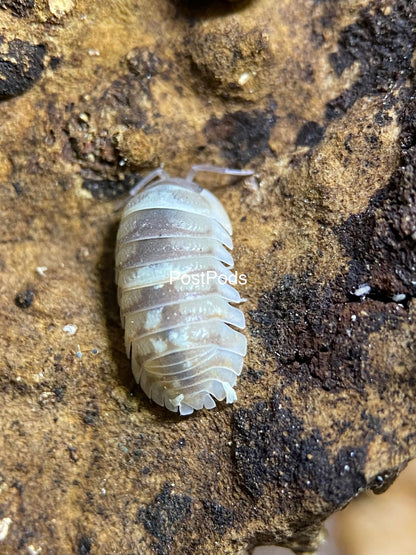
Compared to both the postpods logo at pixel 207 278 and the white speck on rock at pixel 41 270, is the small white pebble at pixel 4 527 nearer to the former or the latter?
the white speck on rock at pixel 41 270

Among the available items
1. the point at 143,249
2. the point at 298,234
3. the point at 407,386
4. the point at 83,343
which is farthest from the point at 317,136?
the point at 83,343

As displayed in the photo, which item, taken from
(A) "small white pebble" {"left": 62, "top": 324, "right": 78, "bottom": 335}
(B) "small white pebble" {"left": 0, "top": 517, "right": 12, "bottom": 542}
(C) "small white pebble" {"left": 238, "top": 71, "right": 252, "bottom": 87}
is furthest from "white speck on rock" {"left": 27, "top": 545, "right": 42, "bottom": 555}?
(C) "small white pebble" {"left": 238, "top": 71, "right": 252, "bottom": 87}

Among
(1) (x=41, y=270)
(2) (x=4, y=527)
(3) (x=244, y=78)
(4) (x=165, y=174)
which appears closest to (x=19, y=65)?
(4) (x=165, y=174)

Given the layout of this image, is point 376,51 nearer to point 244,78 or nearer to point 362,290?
point 244,78

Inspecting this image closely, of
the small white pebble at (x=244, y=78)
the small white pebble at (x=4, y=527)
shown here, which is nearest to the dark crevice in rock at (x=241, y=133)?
the small white pebble at (x=244, y=78)

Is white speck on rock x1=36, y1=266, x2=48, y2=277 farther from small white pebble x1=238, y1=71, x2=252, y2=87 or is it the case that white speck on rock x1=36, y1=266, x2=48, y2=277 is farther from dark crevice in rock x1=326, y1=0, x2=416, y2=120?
dark crevice in rock x1=326, y1=0, x2=416, y2=120

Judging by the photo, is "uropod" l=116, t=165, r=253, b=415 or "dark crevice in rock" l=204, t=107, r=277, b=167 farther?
"dark crevice in rock" l=204, t=107, r=277, b=167

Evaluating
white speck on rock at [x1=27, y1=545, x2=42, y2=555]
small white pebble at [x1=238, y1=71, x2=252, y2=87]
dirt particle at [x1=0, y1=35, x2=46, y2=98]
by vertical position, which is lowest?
white speck on rock at [x1=27, y1=545, x2=42, y2=555]
